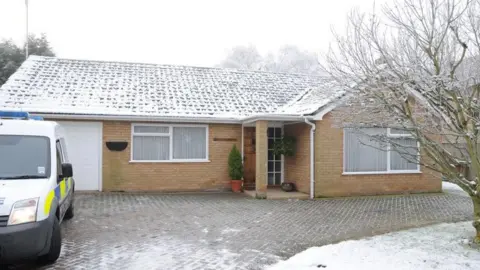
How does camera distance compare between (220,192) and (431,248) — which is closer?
(431,248)

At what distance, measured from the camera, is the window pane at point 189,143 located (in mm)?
14258

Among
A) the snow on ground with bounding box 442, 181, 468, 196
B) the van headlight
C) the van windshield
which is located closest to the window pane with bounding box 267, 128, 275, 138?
the snow on ground with bounding box 442, 181, 468, 196

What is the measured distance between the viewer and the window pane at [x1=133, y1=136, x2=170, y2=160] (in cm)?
1391

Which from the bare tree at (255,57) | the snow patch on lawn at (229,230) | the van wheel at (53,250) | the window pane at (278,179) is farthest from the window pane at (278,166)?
the bare tree at (255,57)

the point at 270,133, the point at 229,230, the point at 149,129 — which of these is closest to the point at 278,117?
the point at 270,133

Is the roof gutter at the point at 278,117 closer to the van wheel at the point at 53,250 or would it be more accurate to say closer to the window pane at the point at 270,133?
the window pane at the point at 270,133

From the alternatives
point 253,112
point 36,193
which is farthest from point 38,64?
point 36,193

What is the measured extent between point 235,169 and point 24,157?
28.1ft

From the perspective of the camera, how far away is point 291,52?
5106 cm

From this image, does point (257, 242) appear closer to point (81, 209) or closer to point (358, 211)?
point (358, 211)

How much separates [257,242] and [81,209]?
5.42 m

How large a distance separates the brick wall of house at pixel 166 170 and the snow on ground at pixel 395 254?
7743 mm

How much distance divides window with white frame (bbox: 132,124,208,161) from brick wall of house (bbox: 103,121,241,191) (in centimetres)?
21

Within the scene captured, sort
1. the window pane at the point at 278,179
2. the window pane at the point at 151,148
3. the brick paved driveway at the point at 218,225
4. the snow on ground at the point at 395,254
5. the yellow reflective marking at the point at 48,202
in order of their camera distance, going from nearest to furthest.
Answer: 1. the yellow reflective marking at the point at 48,202
2. the snow on ground at the point at 395,254
3. the brick paved driveway at the point at 218,225
4. the window pane at the point at 151,148
5. the window pane at the point at 278,179
